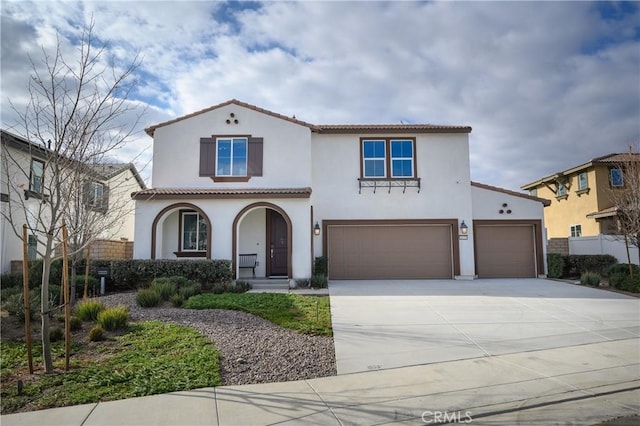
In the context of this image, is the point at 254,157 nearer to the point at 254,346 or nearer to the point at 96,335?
the point at 96,335

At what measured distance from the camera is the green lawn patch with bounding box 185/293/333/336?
862 cm

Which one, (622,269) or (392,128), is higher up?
(392,128)

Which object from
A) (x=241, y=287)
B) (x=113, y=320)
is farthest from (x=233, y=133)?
(x=113, y=320)

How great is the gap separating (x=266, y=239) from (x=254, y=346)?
944 centimetres

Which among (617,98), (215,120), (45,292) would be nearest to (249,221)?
(215,120)

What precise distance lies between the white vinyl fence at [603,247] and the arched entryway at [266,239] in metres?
13.7

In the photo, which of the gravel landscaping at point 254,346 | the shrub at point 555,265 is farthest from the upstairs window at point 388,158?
the gravel landscaping at point 254,346

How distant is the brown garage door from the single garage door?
159 cm

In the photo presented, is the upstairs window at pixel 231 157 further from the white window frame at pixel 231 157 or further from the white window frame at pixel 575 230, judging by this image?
the white window frame at pixel 575 230

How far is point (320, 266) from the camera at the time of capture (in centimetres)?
1611

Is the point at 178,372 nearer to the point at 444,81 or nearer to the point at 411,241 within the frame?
the point at 444,81

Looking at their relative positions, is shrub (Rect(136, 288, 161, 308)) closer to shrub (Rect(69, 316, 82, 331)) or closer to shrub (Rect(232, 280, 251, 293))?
shrub (Rect(69, 316, 82, 331))

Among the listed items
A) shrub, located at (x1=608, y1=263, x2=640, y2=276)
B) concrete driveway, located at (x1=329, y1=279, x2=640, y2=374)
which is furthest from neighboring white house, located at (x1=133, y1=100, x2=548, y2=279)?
concrete driveway, located at (x1=329, y1=279, x2=640, y2=374)

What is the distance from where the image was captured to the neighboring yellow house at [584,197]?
2162cm
